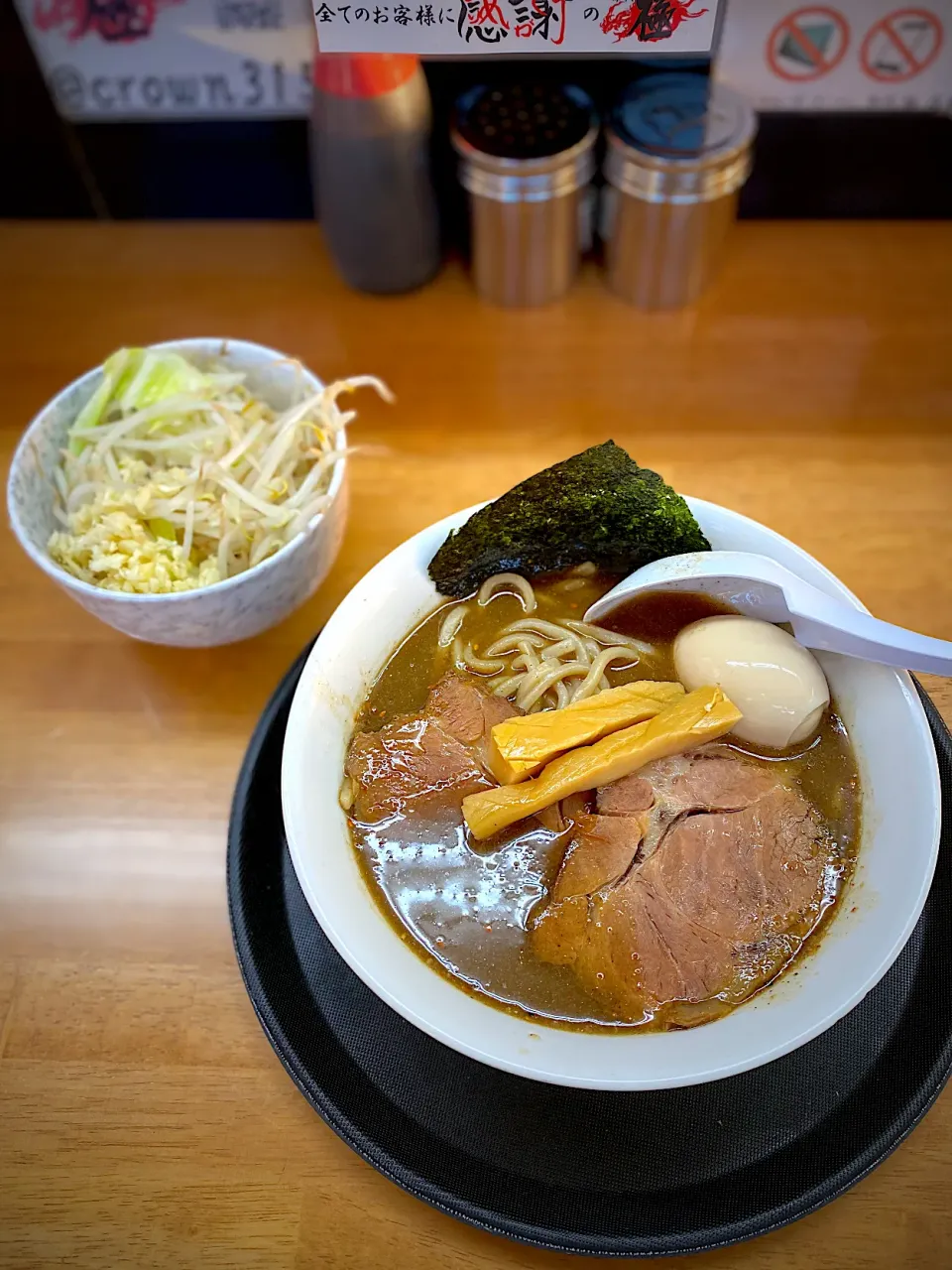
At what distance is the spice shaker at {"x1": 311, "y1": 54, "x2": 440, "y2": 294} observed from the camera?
5.56 feet

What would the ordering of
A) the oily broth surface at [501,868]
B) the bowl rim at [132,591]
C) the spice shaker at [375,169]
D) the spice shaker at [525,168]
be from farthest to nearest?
the spice shaker at [525,168]
the spice shaker at [375,169]
the bowl rim at [132,591]
the oily broth surface at [501,868]

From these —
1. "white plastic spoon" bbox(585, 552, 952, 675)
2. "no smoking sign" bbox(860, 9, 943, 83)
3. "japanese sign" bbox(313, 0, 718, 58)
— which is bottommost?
"white plastic spoon" bbox(585, 552, 952, 675)

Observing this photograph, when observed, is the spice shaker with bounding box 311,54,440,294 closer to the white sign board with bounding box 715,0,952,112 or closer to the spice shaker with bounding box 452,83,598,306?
the spice shaker with bounding box 452,83,598,306

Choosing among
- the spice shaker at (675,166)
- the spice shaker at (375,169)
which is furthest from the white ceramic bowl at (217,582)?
the spice shaker at (675,166)

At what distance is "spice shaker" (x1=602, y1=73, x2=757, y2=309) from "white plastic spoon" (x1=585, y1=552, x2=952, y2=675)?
87 centimetres

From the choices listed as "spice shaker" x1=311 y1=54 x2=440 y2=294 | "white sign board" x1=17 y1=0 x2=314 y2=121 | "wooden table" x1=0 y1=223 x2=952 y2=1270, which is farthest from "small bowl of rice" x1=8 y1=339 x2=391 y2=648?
"white sign board" x1=17 y1=0 x2=314 y2=121

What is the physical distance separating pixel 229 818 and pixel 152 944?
0.71ft

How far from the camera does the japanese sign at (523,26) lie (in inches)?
40.8

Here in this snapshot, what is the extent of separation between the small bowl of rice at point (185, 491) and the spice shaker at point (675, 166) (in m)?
0.70

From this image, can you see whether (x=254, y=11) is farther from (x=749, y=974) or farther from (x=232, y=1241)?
(x=232, y=1241)

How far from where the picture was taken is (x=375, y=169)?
1.81 meters

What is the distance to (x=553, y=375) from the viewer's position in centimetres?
200

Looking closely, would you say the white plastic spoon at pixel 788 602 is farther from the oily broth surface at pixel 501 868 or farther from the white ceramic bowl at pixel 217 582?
the white ceramic bowl at pixel 217 582

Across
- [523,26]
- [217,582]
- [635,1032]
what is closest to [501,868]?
[635,1032]
